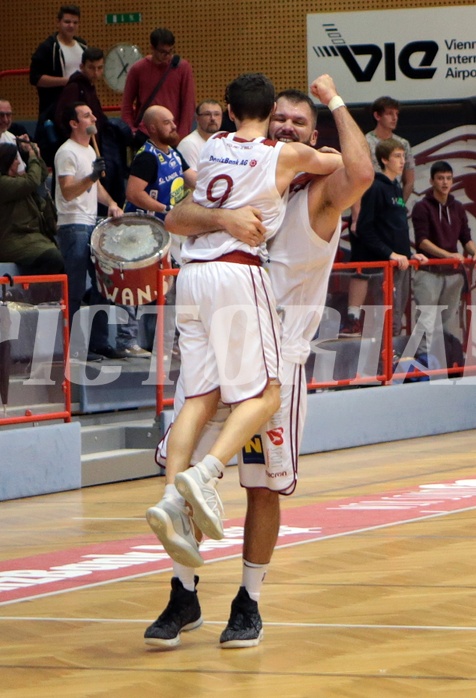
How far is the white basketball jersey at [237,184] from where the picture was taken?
197 inches

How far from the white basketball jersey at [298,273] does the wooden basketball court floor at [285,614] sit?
1141 millimetres

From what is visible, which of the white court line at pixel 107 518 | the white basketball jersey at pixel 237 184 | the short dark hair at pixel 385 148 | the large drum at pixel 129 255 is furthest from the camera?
the short dark hair at pixel 385 148

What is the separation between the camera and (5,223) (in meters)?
10.3

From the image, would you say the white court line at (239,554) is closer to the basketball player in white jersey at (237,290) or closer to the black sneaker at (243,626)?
the black sneaker at (243,626)

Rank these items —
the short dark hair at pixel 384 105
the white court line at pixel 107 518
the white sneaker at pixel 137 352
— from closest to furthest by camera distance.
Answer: the white court line at pixel 107 518 < the white sneaker at pixel 137 352 < the short dark hair at pixel 384 105

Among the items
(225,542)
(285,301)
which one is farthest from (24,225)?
(285,301)

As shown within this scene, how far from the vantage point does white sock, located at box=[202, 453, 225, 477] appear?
4691 millimetres

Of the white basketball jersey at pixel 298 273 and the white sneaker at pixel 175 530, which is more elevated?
the white basketball jersey at pixel 298 273

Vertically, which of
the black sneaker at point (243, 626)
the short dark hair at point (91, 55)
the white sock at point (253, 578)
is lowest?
the black sneaker at point (243, 626)

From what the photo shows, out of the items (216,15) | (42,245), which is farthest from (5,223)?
(216,15)

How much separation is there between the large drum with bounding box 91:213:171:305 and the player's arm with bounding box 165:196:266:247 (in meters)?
4.38

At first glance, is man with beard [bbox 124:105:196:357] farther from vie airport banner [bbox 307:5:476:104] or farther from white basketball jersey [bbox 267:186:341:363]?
white basketball jersey [bbox 267:186:341:363]

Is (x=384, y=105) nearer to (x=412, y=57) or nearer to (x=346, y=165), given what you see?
(x=412, y=57)

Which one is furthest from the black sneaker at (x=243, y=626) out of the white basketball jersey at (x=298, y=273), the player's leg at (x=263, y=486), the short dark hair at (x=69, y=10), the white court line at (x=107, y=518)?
the short dark hair at (x=69, y=10)
